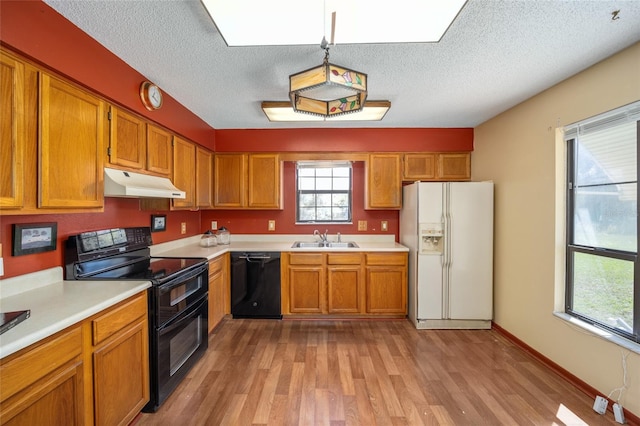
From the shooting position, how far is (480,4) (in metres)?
1.35

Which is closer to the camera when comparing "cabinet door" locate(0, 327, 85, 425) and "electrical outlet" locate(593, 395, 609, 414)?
"cabinet door" locate(0, 327, 85, 425)

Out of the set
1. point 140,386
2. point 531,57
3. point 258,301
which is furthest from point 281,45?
point 258,301

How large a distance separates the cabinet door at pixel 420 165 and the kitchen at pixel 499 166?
107 mm

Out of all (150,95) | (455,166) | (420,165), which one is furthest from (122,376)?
(455,166)

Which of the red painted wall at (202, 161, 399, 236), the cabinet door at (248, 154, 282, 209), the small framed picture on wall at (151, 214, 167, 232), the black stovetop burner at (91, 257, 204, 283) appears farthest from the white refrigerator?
the small framed picture on wall at (151, 214, 167, 232)

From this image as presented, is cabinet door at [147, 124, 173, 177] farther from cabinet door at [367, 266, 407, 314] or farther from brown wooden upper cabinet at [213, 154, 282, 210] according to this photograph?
cabinet door at [367, 266, 407, 314]

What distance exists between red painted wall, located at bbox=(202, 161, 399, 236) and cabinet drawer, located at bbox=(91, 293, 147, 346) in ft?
6.89

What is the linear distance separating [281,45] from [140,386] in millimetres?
2368

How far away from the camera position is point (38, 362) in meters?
1.05

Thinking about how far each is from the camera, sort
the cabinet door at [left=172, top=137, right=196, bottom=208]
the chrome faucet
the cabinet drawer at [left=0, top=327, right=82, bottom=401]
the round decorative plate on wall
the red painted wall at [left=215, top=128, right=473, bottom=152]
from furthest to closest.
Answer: the chrome faucet
the red painted wall at [left=215, top=128, right=473, bottom=152]
the cabinet door at [left=172, top=137, right=196, bottom=208]
the round decorative plate on wall
the cabinet drawer at [left=0, top=327, right=82, bottom=401]

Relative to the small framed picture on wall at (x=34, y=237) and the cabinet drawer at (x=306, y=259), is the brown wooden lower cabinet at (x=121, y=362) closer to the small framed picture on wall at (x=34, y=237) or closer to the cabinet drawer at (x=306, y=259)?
the small framed picture on wall at (x=34, y=237)

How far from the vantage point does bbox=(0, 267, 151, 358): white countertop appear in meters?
1.01

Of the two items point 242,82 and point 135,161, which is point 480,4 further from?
point 135,161

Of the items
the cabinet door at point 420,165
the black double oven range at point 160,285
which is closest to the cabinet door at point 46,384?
the black double oven range at point 160,285
